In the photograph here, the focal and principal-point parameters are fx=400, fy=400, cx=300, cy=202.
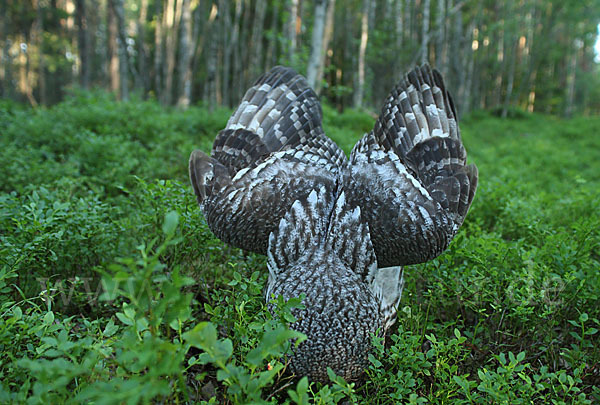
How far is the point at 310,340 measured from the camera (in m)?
2.15

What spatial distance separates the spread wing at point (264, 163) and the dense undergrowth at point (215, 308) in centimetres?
39

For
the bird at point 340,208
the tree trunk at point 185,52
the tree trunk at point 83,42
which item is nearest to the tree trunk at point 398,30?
the tree trunk at point 185,52

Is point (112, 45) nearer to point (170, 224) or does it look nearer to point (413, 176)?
point (413, 176)

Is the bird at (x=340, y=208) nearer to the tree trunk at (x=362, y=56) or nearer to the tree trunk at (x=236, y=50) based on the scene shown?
the tree trunk at (x=362, y=56)

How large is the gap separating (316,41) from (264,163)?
15.4 feet

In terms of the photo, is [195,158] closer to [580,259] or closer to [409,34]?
[580,259]

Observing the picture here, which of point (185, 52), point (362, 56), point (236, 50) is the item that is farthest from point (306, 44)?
point (236, 50)

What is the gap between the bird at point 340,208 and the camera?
2.26m

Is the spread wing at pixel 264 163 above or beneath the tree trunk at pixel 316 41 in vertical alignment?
beneath

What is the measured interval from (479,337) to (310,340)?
156cm

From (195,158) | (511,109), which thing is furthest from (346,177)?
(511,109)

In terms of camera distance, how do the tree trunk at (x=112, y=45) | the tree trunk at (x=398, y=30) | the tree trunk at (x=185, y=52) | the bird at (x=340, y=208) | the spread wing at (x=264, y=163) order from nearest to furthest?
the bird at (x=340, y=208), the spread wing at (x=264, y=163), the tree trunk at (x=112, y=45), the tree trunk at (x=185, y=52), the tree trunk at (x=398, y=30)

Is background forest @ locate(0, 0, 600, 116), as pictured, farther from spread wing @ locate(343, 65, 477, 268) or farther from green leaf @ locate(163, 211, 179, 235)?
green leaf @ locate(163, 211, 179, 235)

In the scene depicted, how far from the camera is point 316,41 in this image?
7059 mm
